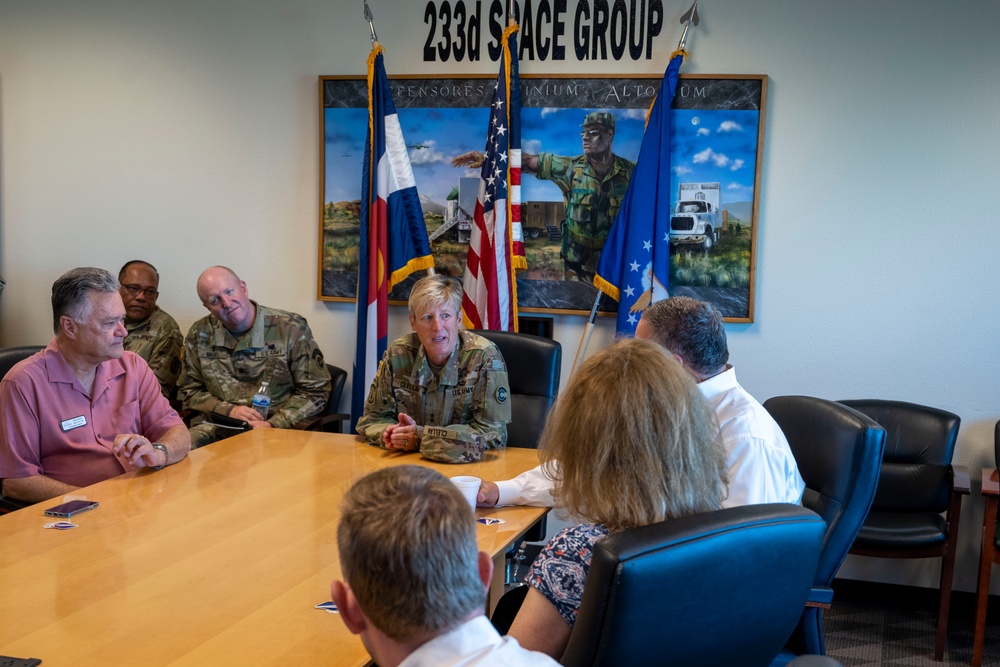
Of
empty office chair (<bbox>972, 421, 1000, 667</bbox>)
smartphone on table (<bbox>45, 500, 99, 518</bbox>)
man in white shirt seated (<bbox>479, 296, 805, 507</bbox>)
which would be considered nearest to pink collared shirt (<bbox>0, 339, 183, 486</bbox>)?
smartphone on table (<bbox>45, 500, 99, 518</bbox>)

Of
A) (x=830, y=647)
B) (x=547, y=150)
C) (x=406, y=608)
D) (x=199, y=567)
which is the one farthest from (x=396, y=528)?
(x=547, y=150)

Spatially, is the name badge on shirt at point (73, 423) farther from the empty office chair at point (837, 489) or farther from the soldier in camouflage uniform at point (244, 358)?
the empty office chair at point (837, 489)

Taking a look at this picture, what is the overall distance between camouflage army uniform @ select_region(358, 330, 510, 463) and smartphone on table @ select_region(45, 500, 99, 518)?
99 centimetres

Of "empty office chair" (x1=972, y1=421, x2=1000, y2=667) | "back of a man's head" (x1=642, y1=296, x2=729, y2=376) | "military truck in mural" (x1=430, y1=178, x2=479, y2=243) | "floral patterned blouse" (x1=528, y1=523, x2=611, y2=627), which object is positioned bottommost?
"empty office chair" (x1=972, y1=421, x2=1000, y2=667)

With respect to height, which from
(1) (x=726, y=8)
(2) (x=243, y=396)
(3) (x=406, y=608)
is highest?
(1) (x=726, y=8)

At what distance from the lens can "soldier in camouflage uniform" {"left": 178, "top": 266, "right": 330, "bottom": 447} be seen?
4113 millimetres

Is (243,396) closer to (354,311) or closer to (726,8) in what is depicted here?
(354,311)

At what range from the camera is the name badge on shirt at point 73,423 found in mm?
2865

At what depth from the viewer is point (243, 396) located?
4168mm

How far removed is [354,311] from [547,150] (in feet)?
4.12

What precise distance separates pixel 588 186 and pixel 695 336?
2.11 meters

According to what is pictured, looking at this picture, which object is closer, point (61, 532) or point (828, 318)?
point (61, 532)

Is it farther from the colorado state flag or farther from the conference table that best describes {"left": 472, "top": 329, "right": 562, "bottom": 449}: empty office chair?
the colorado state flag

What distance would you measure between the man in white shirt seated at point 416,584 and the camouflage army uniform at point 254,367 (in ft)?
9.87
